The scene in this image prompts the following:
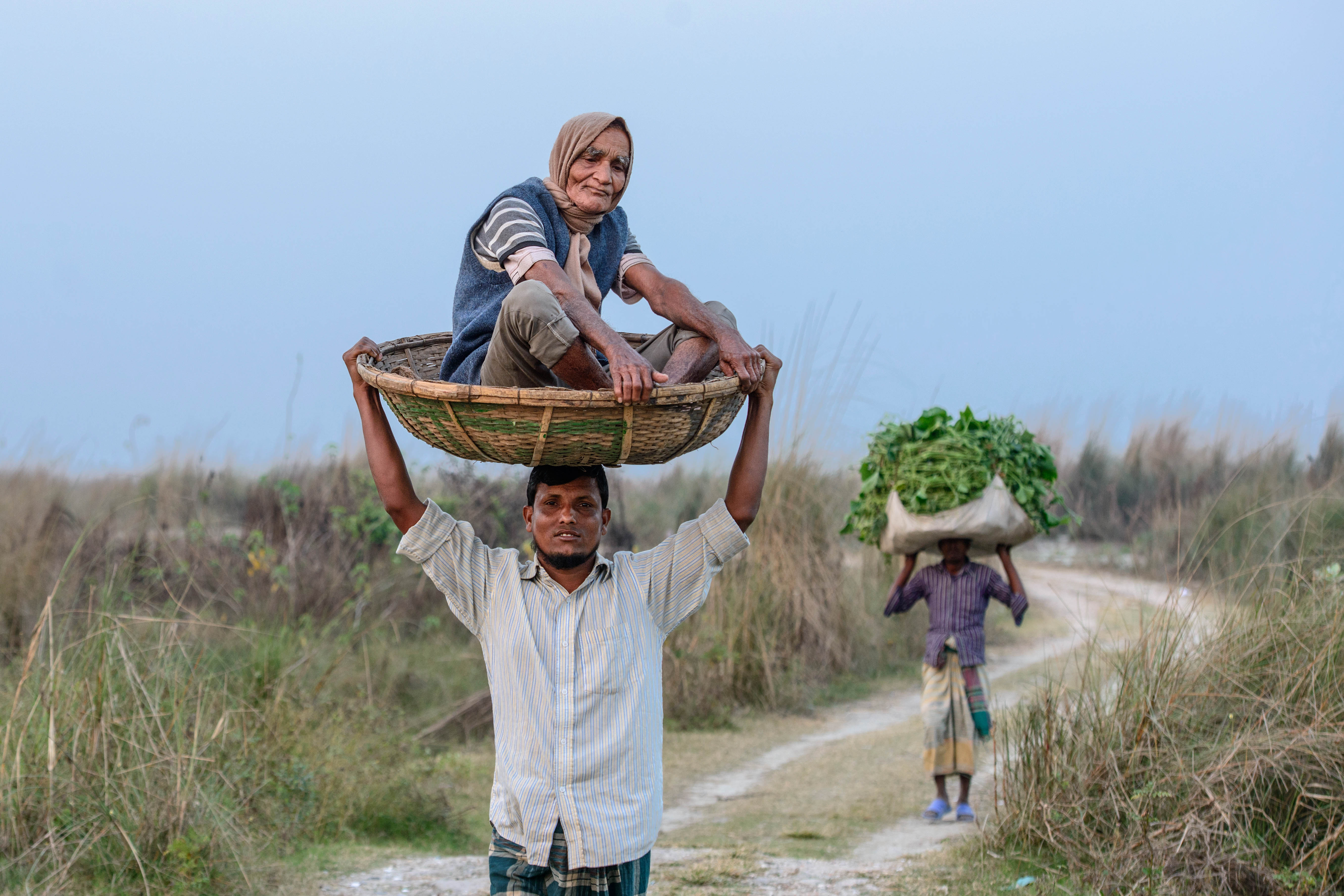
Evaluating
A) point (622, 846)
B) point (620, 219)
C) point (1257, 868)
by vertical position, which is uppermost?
point (620, 219)

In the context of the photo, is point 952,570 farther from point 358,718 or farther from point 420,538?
point 420,538

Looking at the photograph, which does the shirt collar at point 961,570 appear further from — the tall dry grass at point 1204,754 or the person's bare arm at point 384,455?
the person's bare arm at point 384,455

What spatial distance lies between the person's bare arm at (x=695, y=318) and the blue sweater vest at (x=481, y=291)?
0.45 feet

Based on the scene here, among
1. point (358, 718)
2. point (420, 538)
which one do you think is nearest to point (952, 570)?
point (358, 718)

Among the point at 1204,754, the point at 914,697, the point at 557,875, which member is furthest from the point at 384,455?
the point at 914,697

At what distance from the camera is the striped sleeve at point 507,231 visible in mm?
2984

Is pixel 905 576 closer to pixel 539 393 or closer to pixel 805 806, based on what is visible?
pixel 805 806

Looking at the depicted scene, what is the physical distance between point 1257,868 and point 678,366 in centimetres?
279

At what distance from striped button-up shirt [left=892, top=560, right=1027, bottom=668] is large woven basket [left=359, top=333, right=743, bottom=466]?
375 cm

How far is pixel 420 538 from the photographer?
3004mm

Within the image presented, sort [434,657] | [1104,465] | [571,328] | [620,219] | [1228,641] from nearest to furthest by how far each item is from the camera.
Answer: [571,328] < [620,219] < [1228,641] < [434,657] < [1104,465]

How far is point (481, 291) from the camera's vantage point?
10.6 feet

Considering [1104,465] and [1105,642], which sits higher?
[1104,465]

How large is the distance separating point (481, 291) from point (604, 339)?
0.63m
